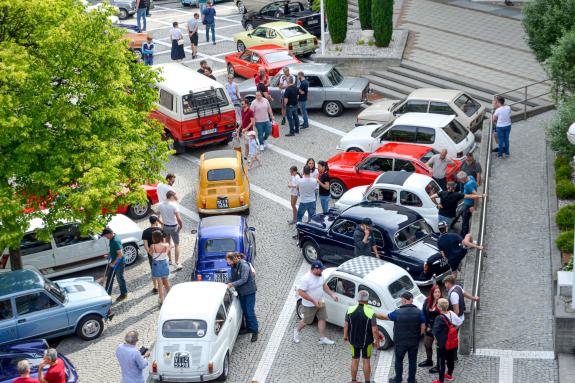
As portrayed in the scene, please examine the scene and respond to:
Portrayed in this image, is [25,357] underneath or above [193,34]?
above

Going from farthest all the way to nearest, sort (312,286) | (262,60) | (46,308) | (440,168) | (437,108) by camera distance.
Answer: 1. (262,60)
2. (437,108)
3. (440,168)
4. (46,308)
5. (312,286)

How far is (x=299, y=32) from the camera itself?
108 ft

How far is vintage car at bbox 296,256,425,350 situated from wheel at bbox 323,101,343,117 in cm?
1161

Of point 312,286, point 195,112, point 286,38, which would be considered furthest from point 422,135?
point 286,38

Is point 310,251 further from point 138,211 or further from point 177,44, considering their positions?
point 177,44

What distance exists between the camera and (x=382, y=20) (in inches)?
1236

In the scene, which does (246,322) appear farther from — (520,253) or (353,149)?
(353,149)

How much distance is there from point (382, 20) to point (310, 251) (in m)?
14.7

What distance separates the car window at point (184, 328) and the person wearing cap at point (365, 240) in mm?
3806

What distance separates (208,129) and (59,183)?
29.4 ft

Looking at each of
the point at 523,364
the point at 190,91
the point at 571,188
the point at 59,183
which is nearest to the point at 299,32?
the point at 190,91

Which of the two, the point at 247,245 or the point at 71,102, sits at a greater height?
the point at 71,102

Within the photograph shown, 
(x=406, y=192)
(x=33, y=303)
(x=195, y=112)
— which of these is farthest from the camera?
(x=195, y=112)

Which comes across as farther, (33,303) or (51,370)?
(33,303)
